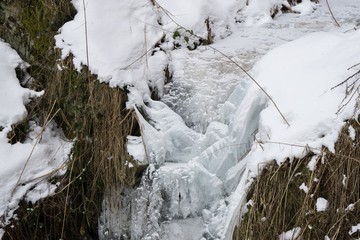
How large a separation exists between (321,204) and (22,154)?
5.87 feet

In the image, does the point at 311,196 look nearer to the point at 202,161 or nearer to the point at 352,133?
the point at 352,133

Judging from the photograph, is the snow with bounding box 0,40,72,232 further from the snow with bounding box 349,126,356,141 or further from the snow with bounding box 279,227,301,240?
the snow with bounding box 349,126,356,141

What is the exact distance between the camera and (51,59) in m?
2.88

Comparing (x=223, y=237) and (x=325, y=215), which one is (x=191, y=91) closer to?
(x=223, y=237)

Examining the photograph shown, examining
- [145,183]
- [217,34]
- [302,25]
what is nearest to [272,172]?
[145,183]

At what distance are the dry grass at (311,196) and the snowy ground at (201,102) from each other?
2.8 inches

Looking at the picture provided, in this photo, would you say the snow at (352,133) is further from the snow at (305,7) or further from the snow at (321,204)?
the snow at (305,7)

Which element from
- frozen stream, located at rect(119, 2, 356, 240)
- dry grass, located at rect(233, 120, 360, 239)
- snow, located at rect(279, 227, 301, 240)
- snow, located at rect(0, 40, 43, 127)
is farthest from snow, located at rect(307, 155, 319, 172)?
snow, located at rect(0, 40, 43, 127)

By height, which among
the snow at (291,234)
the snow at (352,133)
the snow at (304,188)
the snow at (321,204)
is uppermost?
the snow at (352,133)

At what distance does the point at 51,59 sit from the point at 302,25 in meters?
2.15

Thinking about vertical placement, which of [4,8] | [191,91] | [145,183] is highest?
[4,8]

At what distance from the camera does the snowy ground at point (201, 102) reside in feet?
7.00

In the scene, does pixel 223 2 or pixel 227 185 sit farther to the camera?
pixel 223 2

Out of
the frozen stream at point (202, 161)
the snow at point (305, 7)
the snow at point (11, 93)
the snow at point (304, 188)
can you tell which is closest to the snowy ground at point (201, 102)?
the frozen stream at point (202, 161)
